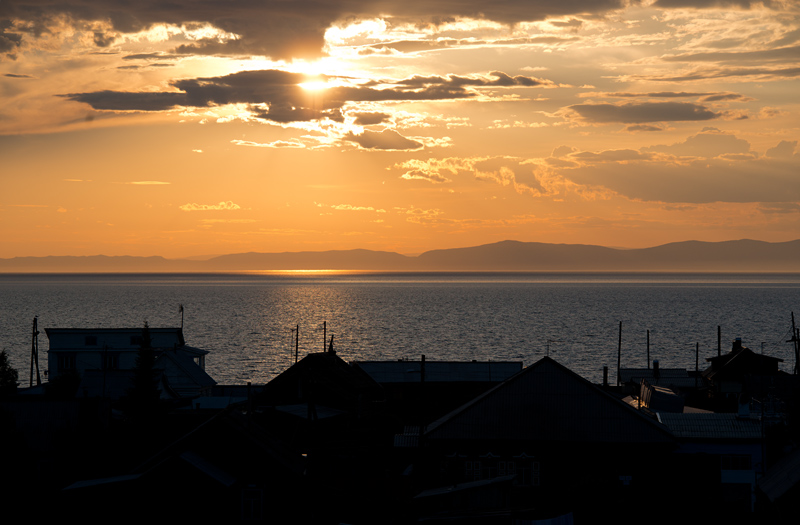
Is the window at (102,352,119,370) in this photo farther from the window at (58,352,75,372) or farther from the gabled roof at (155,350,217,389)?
the gabled roof at (155,350,217,389)

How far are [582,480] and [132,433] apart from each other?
90.4 ft

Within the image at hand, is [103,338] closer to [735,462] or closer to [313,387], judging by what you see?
[313,387]

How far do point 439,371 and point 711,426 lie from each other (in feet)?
119

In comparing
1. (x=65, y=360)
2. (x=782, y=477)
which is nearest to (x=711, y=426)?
(x=782, y=477)

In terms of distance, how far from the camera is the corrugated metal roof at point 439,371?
79.4 metres

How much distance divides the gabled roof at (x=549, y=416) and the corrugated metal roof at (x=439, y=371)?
3117 centimetres

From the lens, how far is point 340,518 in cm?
4222

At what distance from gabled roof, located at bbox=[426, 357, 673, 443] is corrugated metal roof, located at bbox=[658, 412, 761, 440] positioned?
2.38m

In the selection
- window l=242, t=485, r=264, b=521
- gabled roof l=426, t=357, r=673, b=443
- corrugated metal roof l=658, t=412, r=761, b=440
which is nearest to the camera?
window l=242, t=485, r=264, b=521

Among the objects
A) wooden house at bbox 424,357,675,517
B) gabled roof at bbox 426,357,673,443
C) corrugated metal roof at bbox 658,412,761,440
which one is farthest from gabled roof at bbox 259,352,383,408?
corrugated metal roof at bbox 658,412,761,440

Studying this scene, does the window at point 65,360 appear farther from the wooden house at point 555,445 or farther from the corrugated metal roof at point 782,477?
the corrugated metal roof at point 782,477

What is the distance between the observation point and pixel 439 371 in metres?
81.2

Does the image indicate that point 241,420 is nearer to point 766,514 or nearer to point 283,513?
point 283,513

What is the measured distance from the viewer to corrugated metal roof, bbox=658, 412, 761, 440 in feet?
153
